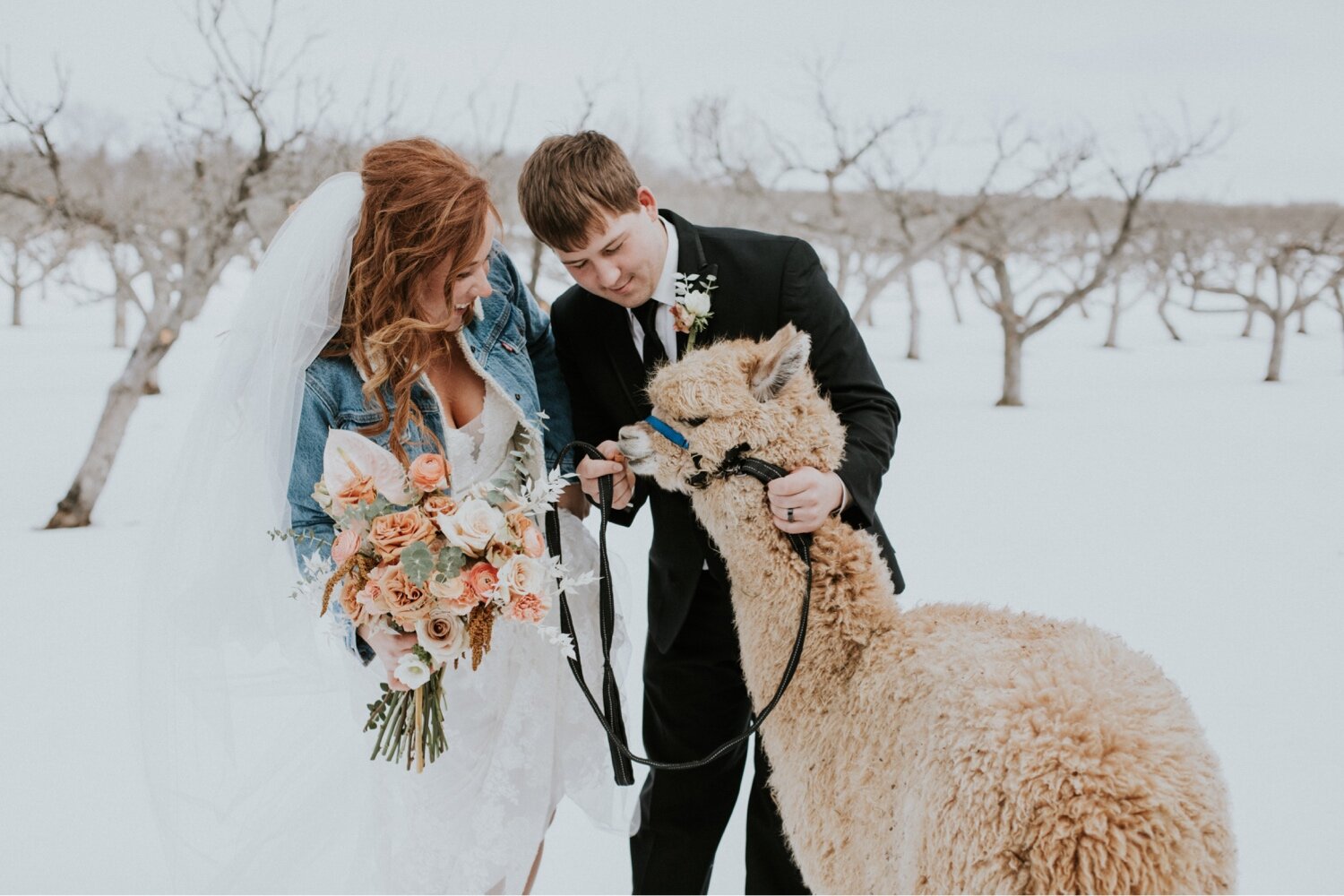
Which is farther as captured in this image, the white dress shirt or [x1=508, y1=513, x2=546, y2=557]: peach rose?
the white dress shirt

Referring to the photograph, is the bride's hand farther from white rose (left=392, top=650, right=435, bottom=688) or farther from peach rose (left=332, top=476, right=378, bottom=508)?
peach rose (left=332, top=476, right=378, bottom=508)

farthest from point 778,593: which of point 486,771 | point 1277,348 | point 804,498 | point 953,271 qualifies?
point 953,271

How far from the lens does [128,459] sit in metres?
10.1

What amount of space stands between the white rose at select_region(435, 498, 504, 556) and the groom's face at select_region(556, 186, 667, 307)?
2.04ft

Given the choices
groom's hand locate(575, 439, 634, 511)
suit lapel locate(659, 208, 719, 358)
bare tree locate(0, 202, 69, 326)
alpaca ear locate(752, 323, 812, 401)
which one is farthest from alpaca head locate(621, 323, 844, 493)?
bare tree locate(0, 202, 69, 326)

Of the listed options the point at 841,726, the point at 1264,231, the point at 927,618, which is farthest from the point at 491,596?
the point at 1264,231

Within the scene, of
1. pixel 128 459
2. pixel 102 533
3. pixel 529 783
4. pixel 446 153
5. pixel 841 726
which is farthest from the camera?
pixel 128 459

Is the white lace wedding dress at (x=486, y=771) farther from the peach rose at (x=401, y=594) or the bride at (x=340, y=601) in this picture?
the peach rose at (x=401, y=594)

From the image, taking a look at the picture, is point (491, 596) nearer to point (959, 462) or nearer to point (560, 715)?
point (560, 715)

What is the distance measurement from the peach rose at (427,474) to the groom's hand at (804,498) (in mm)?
663

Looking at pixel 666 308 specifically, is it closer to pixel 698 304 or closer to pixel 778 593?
pixel 698 304

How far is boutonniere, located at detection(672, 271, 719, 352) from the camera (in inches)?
78.6

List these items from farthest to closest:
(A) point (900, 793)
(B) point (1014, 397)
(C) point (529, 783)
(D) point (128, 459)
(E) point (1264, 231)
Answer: (E) point (1264, 231)
(B) point (1014, 397)
(D) point (128, 459)
(C) point (529, 783)
(A) point (900, 793)

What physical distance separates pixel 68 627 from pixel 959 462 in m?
8.98
